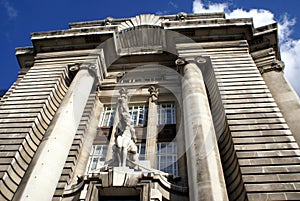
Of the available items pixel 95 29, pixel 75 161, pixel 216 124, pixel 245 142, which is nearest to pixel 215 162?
pixel 245 142

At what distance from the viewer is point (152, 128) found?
19.2 metres

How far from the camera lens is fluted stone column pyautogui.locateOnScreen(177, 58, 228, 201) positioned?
11.5 m

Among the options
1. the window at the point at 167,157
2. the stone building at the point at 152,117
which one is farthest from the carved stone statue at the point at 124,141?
the window at the point at 167,157

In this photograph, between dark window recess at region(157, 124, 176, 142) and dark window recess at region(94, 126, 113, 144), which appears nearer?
dark window recess at region(157, 124, 176, 142)

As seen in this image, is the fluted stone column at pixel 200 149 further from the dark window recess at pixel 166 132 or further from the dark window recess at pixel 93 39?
the dark window recess at pixel 93 39

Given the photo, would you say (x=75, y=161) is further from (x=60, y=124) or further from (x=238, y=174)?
(x=238, y=174)

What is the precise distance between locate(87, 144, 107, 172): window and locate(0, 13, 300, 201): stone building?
6cm

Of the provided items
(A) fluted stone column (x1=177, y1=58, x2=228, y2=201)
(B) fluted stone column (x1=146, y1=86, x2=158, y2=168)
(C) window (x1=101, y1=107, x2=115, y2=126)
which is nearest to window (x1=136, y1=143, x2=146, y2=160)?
(B) fluted stone column (x1=146, y1=86, x2=158, y2=168)

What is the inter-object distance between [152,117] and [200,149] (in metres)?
7.34

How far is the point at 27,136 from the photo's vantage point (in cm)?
1564

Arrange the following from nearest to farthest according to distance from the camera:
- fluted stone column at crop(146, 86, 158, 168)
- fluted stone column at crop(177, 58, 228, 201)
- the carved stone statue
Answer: fluted stone column at crop(177, 58, 228, 201) < the carved stone statue < fluted stone column at crop(146, 86, 158, 168)

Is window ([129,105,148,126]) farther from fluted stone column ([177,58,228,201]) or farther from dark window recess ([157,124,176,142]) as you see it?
fluted stone column ([177,58,228,201])

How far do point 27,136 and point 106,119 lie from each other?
6822 mm

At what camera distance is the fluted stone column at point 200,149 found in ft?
37.7
